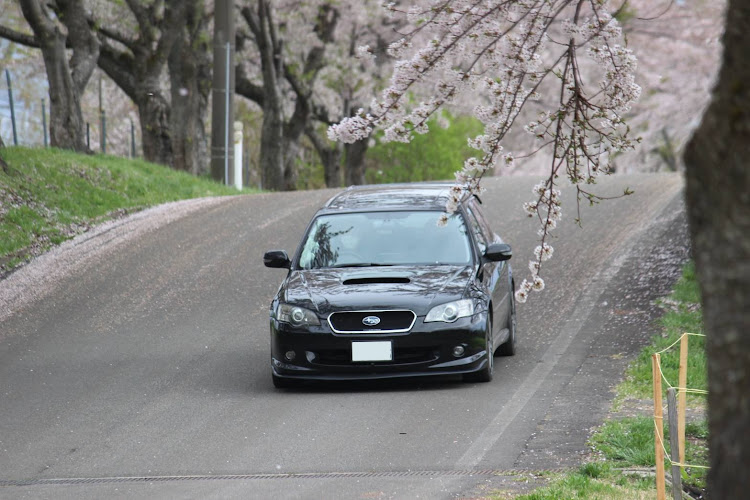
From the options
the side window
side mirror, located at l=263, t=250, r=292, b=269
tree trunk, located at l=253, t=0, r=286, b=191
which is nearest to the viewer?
side mirror, located at l=263, t=250, r=292, b=269

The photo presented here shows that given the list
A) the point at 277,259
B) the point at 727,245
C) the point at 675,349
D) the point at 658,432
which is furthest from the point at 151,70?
the point at 727,245

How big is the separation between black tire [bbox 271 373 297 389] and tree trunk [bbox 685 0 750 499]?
7001 millimetres

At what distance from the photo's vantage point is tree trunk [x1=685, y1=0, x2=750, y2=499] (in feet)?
8.11

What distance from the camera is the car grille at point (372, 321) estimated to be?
912cm

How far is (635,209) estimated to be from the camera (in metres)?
19.4

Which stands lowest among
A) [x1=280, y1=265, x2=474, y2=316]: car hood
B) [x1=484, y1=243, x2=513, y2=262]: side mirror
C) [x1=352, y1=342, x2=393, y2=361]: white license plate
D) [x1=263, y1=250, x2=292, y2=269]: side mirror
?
[x1=352, y1=342, x2=393, y2=361]: white license plate

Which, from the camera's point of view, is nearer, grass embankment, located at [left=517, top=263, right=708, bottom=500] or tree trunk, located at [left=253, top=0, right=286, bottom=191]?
grass embankment, located at [left=517, top=263, right=708, bottom=500]

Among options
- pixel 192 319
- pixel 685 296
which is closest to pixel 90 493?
pixel 192 319

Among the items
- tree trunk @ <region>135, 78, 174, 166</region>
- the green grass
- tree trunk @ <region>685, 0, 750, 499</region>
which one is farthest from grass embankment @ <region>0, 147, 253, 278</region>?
tree trunk @ <region>685, 0, 750, 499</region>

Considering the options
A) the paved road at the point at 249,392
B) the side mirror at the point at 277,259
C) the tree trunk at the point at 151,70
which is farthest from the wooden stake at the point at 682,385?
the tree trunk at the point at 151,70

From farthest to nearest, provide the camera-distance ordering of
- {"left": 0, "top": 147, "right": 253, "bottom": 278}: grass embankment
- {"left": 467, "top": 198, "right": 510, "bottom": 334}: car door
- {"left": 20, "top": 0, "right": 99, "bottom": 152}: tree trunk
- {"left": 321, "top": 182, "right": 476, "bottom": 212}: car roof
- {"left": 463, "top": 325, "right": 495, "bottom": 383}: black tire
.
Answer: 1. {"left": 20, "top": 0, "right": 99, "bottom": 152}: tree trunk
2. {"left": 0, "top": 147, "right": 253, "bottom": 278}: grass embankment
3. {"left": 321, "top": 182, "right": 476, "bottom": 212}: car roof
4. {"left": 467, "top": 198, "right": 510, "bottom": 334}: car door
5. {"left": 463, "top": 325, "right": 495, "bottom": 383}: black tire

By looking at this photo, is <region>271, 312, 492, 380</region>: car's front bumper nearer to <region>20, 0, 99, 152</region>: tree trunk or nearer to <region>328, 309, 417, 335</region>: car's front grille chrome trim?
<region>328, 309, 417, 335</region>: car's front grille chrome trim

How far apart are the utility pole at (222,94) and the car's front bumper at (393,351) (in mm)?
17591

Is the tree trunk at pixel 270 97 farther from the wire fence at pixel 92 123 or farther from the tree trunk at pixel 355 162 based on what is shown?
the wire fence at pixel 92 123
